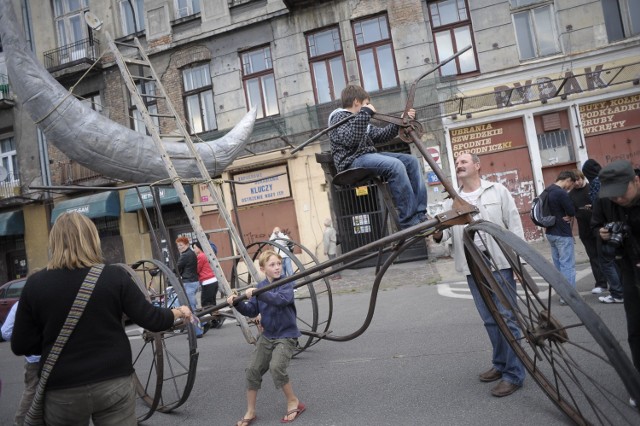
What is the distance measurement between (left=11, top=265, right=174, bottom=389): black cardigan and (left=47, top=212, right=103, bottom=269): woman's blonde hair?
0.04m

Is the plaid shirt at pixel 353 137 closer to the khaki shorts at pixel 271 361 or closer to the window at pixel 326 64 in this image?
the khaki shorts at pixel 271 361

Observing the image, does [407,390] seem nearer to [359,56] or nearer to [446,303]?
[446,303]

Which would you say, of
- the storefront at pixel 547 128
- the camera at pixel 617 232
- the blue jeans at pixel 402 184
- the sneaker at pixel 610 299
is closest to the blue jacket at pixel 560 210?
the sneaker at pixel 610 299

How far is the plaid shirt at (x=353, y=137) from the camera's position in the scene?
3.40 metres

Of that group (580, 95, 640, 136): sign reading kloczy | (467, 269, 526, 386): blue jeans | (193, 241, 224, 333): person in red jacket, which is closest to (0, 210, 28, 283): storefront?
(193, 241, 224, 333): person in red jacket

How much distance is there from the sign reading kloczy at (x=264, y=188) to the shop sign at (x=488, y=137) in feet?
18.1

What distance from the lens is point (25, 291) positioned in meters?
2.37

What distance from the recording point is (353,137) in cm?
347

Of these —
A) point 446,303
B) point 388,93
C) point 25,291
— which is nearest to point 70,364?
point 25,291

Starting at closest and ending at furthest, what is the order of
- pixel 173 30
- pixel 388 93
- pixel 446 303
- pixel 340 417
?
1. pixel 340 417
2. pixel 446 303
3. pixel 388 93
4. pixel 173 30

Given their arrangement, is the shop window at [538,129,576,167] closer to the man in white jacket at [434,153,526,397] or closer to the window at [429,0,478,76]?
the window at [429,0,478,76]

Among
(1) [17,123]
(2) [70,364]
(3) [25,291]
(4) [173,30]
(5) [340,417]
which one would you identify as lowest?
(5) [340,417]

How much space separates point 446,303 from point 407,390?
138 inches

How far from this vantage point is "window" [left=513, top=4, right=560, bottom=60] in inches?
504
